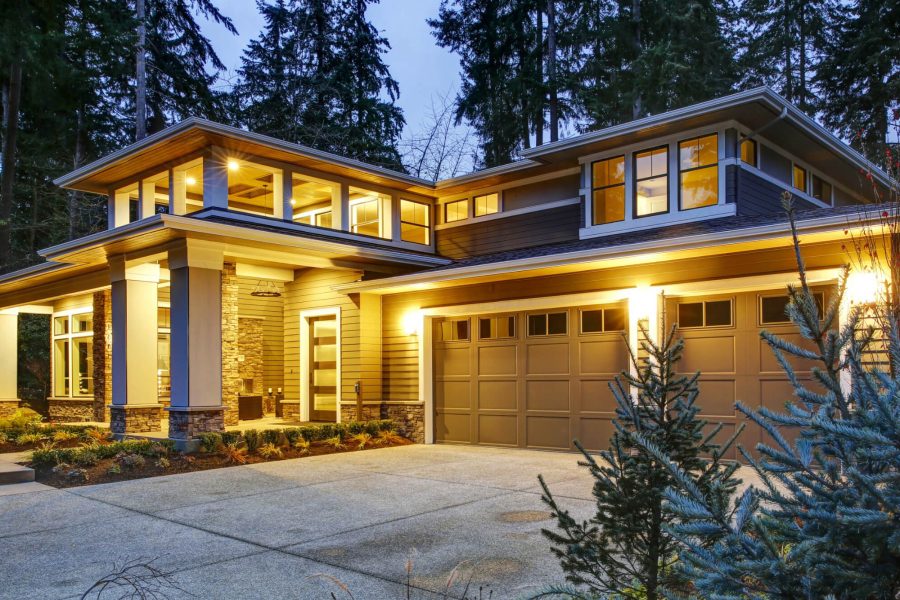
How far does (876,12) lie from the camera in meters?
20.9

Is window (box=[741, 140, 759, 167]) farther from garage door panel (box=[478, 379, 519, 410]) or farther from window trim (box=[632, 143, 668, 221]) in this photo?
garage door panel (box=[478, 379, 519, 410])

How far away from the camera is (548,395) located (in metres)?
11.0

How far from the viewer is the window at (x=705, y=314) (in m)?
9.30

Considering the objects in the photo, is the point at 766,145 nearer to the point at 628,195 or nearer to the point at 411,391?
the point at 628,195

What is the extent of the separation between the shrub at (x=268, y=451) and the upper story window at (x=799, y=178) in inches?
439

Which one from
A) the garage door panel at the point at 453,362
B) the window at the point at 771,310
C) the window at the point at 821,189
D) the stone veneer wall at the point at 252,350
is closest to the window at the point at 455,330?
the garage door panel at the point at 453,362

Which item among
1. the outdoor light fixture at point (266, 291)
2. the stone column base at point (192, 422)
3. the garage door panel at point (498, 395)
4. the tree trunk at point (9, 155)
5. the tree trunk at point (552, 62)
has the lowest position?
the stone column base at point (192, 422)

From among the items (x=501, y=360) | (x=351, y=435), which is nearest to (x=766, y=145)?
(x=501, y=360)

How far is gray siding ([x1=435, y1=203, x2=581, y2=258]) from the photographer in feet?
45.3

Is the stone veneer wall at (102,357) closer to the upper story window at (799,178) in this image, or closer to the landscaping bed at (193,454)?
the landscaping bed at (193,454)

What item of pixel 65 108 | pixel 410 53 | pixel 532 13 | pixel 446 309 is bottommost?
pixel 446 309

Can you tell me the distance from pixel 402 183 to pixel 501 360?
537 cm

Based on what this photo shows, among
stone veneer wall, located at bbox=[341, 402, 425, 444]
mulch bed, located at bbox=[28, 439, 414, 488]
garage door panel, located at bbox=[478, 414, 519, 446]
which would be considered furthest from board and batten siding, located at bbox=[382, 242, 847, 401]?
mulch bed, located at bbox=[28, 439, 414, 488]

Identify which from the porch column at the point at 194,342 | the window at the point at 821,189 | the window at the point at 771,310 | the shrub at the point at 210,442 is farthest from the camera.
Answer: the window at the point at 821,189
